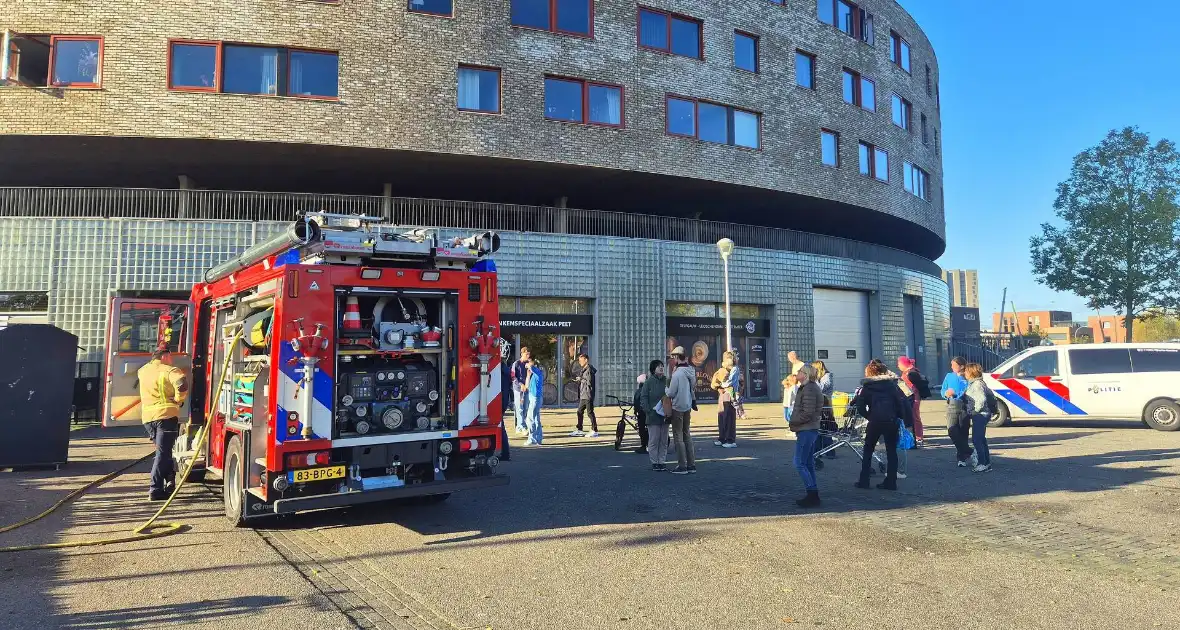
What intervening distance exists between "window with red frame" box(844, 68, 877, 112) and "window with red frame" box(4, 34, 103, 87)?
23139mm

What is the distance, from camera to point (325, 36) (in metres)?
19.1

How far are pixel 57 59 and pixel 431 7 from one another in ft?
30.3

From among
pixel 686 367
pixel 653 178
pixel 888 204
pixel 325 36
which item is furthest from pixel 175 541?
pixel 888 204

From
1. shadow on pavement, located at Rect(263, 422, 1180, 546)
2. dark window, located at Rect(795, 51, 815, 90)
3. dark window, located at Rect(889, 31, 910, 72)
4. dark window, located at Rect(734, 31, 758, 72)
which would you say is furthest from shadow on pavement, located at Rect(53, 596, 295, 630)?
dark window, located at Rect(889, 31, 910, 72)

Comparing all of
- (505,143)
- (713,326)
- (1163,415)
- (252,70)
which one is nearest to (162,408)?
(505,143)

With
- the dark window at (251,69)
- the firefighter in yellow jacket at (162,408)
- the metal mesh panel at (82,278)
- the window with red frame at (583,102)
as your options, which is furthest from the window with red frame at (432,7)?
the firefighter in yellow jacket at (162,408)

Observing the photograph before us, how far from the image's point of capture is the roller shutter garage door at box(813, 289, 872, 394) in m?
25.8

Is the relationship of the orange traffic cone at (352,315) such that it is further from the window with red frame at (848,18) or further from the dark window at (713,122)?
the window with red frame at (848,18)

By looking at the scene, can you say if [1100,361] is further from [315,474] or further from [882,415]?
[315,474]

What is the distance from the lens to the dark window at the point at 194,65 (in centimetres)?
1844

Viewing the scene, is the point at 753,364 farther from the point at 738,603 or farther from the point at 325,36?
the point at 738,603

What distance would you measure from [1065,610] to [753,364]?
1970 centimetres

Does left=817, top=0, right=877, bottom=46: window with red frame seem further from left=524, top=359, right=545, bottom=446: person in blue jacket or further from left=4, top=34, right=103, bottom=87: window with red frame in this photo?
left=4, top=34, right=103, bottom=87: window with red frame

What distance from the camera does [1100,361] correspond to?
608 inches
